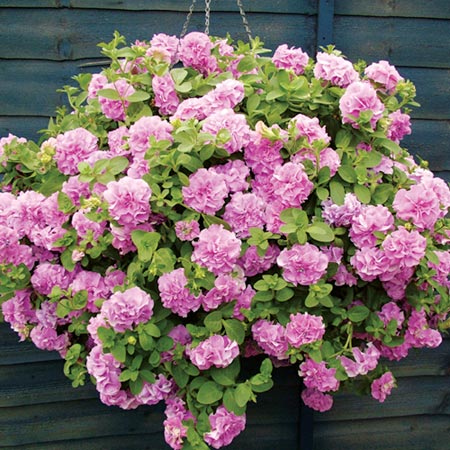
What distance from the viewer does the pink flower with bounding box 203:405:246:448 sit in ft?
3.73

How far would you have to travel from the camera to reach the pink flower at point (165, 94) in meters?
1.23

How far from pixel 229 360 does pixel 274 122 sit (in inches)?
18.2

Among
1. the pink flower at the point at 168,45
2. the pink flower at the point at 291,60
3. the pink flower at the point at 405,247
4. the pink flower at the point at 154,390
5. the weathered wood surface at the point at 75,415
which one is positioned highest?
the pink flower at the point at 168,45

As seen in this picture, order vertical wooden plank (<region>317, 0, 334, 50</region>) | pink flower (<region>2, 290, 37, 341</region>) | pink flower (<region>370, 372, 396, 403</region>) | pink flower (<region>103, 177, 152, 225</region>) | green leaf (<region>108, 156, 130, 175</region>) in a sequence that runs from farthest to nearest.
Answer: vertical wooden plank (<region>317, 0, 334, 50</region>)
pink flower (<region>370, 372, 396, 403</region>)
pink flower (<region>2, 290, 37, 341</region>)
green leaf (<region>108, 156, 130, 175</region>)
pink flower (<region>103, 177, 152, 225</region>)

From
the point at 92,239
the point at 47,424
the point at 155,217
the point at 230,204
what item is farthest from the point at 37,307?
the point at 47,424

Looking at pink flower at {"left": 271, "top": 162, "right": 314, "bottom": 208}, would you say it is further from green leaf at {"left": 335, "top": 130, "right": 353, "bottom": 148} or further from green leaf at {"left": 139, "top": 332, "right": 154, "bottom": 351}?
green leaf at {"left": 139, "top": 332, "right": 154, "bottom": 351}

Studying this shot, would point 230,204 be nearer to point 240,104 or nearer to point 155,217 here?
point 155,217

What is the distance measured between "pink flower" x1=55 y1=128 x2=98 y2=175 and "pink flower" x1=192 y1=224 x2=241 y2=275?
0.31 meters

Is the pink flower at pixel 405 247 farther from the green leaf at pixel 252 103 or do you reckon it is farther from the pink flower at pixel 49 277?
the pink flower at pixel 49 277

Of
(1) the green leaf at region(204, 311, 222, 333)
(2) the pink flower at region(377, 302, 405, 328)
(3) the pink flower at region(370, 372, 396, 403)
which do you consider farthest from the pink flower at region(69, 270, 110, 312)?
(3) the pink flower at region(370, 372, 396, 403)

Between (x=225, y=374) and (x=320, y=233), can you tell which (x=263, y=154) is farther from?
(x=225, y=374)

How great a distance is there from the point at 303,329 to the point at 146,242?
326 mm

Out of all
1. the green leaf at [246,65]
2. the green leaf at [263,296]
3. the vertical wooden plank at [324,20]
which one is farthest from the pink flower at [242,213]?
the vertical wooden plank at [324,20]

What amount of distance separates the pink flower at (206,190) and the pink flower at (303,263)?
0.50 ft
